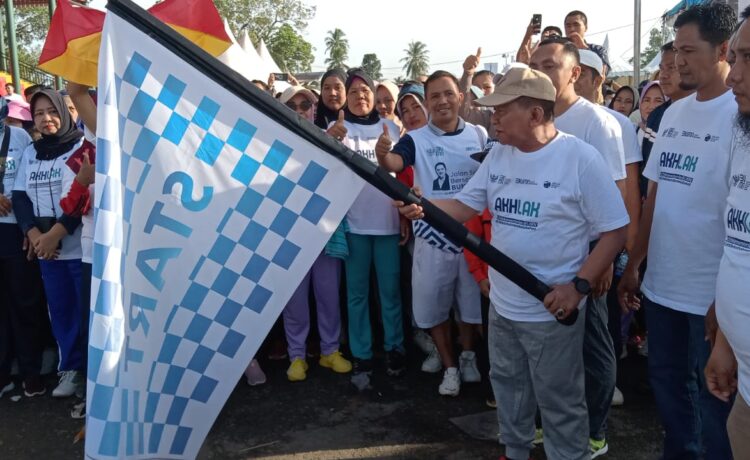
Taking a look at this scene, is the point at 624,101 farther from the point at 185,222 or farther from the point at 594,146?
the point at 185,222

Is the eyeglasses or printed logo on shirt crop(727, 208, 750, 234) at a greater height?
printed logo on shirt crop(727, 208, 750, 234)

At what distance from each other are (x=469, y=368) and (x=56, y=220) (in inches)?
120

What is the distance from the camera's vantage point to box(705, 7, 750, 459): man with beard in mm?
1743

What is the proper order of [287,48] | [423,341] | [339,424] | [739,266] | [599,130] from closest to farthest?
[739,266] → [599,130] → [339,424] → [423,341] → [287,48]

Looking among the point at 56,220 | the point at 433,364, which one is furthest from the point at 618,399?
the point at 56,220

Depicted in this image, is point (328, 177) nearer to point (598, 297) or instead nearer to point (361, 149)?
point (598, 297)

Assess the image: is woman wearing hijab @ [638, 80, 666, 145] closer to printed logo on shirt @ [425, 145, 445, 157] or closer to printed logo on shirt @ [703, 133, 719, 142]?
printed logo on shirt @ [425, 145, 445, 157]

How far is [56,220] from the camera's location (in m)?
4.07

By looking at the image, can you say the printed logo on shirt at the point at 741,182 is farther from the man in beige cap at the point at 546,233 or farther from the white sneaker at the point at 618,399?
the white sneaker at the point at 618,399

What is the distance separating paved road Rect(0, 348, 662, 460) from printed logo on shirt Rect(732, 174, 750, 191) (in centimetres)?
191

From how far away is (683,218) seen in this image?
248 centimetres

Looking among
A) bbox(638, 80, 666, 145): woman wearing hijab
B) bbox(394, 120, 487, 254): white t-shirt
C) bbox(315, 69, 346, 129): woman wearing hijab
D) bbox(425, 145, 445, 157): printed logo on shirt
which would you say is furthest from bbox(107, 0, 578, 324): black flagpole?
bbox(638, 80, 666, 145): woman wearing hijab

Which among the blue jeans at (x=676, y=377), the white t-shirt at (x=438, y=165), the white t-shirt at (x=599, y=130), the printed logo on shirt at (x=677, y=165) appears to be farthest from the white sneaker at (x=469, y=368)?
the printed logo on shirt at (x=677, y=165)

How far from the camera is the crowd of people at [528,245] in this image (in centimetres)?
239
